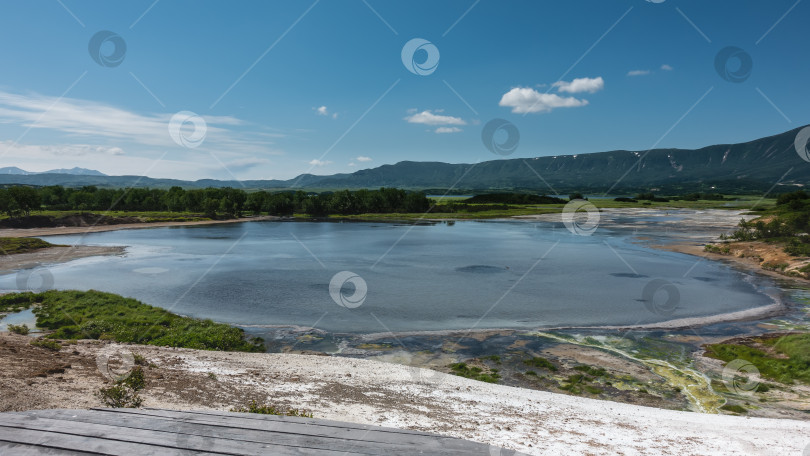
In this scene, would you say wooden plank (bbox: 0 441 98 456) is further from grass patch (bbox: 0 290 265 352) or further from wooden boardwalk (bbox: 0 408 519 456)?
grass patch (bbox: 0 290 265 352)

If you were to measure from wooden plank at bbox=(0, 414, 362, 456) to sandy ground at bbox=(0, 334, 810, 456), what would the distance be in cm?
565

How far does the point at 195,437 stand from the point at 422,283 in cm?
3564

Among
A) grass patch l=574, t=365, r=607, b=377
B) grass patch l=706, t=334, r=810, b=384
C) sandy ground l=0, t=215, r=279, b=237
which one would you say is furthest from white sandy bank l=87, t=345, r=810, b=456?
sandy ground l=0, t=215, r=279, b=237

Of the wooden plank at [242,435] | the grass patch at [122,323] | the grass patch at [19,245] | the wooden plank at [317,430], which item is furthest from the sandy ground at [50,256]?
the wooden plank at [317,430]

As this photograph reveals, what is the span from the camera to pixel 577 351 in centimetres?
2212

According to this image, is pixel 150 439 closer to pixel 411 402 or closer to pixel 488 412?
pixel 411 402

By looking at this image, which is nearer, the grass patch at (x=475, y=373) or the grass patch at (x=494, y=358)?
the grass patch at (x=475, y=373)

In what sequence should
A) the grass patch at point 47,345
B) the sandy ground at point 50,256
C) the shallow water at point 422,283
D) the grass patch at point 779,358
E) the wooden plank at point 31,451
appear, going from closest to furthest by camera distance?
the wooden plank at point 31,451 → the grass patch at point 47,345 → the grass patch at point 779,358 → the shallow water at point 422,283 → the sandy ground at point 50,256

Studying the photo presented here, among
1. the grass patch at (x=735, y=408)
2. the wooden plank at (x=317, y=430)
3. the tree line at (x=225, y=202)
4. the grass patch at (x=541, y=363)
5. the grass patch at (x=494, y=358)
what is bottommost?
the grass patch at (x=494, y=358)

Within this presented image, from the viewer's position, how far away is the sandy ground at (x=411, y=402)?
11.0 metres

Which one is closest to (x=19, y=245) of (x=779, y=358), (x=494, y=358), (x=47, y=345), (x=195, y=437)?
(x=47, y=345)

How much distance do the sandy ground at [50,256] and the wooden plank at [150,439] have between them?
173 feet

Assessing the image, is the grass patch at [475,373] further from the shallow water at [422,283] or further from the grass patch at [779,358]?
the grass patch at [779,358]

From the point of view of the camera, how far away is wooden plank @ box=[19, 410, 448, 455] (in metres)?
4.77
